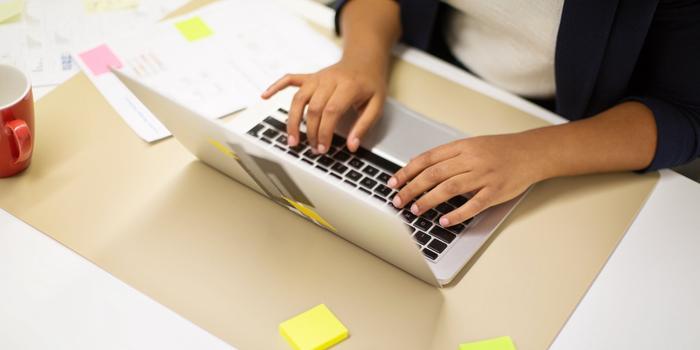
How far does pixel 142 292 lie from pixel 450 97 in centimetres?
54

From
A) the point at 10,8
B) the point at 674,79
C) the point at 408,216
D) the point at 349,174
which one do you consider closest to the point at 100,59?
the point at 10,8

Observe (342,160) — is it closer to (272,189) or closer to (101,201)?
(272,189)

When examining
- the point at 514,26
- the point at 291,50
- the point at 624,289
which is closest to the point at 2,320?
the point at 291,50

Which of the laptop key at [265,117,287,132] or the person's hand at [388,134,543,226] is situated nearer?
the person's hand at [388,134,543,226]

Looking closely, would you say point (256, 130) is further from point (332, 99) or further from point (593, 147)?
point (593, 147)

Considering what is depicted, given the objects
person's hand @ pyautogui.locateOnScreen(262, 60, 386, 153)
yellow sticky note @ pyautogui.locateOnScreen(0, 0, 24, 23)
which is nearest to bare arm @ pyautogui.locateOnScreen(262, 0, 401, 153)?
person's hand @ pyautogui.locateOnScreen(262, 60, 386, 153)

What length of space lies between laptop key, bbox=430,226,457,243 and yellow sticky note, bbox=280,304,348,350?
161 mm

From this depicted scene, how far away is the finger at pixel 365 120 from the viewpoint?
0.91 meters

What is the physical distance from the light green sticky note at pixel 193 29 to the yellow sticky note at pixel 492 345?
684 millimetres

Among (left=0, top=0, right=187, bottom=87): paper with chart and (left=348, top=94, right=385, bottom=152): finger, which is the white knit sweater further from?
(left=0, top=0, right=187, bottom=87): paper with chart

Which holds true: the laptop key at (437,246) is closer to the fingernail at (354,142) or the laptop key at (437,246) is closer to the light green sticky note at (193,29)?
the fingernail at (354,142)

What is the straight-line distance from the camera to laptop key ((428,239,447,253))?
81cm

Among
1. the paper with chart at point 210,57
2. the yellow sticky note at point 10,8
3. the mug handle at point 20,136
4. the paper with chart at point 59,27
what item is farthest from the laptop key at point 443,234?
the yellow sticky note at point 10,8

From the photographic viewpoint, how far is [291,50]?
3.67ft
